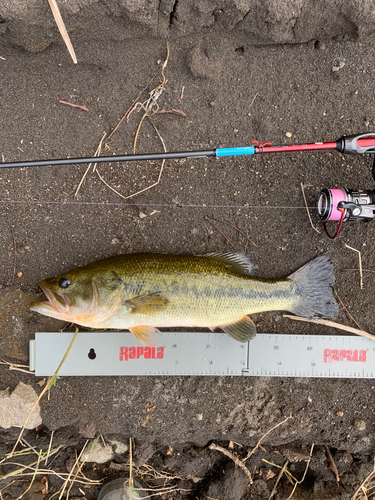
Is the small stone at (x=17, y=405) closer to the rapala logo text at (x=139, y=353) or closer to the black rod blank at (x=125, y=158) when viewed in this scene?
the rapala logo text at (x=139, y=353)

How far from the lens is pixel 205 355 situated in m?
3.21

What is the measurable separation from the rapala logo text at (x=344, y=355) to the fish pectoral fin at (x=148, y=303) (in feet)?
5.71

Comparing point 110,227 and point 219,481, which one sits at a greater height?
point 110,227

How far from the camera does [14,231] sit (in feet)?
10.7

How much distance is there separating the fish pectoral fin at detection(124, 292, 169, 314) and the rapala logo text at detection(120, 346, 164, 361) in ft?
2.03

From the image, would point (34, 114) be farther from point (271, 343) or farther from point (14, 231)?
point (271, 343)

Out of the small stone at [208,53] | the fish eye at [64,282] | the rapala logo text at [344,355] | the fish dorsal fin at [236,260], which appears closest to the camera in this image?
the fish eye at [64,282]

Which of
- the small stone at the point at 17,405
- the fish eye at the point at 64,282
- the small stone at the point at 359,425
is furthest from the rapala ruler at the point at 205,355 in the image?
the fish eye at the point at 64,282

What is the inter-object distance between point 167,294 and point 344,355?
1.91 meters

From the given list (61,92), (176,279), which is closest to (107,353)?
(176,279)

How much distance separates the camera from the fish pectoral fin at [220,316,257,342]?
117 inches

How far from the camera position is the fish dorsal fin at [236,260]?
3.02m

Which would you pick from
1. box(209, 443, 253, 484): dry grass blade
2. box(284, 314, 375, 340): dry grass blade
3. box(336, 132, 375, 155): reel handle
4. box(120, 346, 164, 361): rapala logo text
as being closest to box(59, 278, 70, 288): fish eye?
box(120, 346, 164, 361): rapala logo text

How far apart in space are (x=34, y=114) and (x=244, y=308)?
2745mm
